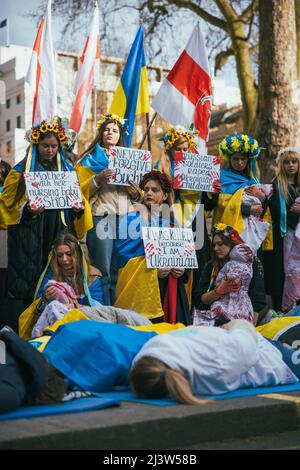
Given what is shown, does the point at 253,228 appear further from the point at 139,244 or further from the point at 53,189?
the point at 53,189

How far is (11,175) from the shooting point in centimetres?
784

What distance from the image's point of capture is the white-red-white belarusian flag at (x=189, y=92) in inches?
400

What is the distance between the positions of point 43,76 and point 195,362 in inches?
277

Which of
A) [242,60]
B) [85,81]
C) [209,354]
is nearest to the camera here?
[209,354]

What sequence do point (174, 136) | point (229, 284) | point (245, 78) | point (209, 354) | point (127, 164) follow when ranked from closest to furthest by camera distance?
point (209, 354) < point (229, 284) < point (127, 164) < point (174, 136) < point (245, 78)

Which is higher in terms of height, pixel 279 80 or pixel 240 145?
pixel 279 80

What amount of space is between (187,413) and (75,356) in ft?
3.32

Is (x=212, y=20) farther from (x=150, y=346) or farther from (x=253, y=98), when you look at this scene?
(x=150, y=346)

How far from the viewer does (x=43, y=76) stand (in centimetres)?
1120

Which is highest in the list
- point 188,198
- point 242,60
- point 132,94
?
point 242,60

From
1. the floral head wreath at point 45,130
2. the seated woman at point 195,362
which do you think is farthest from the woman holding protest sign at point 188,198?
the seated woman at point 195,362

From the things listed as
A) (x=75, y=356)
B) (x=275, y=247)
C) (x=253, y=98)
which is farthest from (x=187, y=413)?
(x=253, y=98)

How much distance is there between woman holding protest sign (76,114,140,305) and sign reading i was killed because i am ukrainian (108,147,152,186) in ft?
0.23

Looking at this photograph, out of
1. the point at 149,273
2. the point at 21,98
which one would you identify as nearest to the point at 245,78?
the point at 149,273
